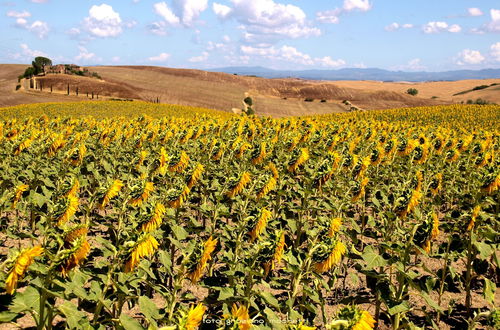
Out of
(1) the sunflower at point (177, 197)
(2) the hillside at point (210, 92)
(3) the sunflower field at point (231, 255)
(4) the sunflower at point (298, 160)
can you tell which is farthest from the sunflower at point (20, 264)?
(2) the hillside at point (210, 92)

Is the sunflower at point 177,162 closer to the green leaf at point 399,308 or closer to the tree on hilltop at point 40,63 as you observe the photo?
the green leaf at point 399,308

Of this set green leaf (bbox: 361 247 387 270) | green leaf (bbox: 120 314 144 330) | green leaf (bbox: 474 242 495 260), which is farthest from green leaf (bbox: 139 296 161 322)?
green leaf (bbox: 474 242 495 260)

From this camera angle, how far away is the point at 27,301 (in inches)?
107

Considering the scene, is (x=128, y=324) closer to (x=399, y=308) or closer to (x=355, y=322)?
(x=355, y=322)

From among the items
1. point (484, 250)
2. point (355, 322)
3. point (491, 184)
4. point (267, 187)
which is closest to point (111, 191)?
point (267, 187)

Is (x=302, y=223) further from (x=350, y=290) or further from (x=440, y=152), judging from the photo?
(x=440, y=152)

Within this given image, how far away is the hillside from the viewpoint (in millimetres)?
63594

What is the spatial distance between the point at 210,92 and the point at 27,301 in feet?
257

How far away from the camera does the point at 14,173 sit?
6.89 m

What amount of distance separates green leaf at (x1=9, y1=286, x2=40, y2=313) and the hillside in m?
56.5

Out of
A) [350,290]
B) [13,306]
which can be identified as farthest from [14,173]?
[350,290]

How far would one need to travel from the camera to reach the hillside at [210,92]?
63.6m

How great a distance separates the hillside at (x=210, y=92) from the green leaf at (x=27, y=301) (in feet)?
185

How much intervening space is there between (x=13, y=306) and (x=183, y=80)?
305 ft
